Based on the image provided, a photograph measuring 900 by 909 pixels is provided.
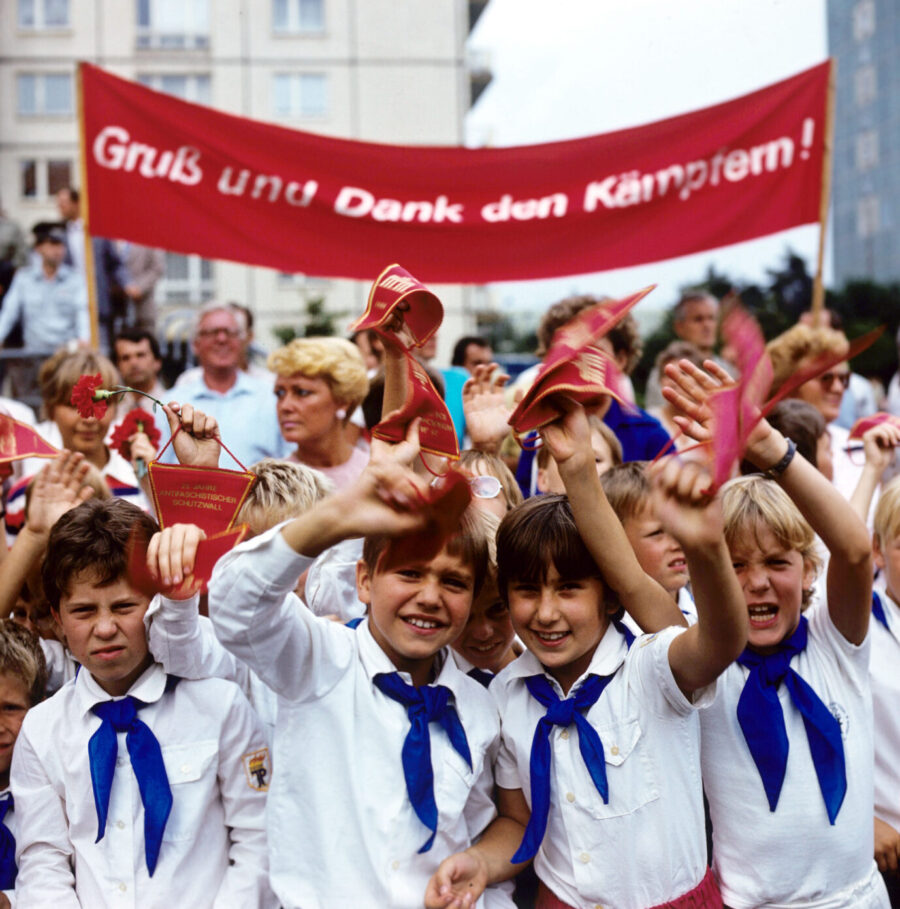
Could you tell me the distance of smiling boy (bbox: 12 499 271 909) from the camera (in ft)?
8.00

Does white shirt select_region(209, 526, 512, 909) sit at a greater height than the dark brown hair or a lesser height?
lesser

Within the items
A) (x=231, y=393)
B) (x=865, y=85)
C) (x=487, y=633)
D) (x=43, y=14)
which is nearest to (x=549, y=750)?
(x=487, y=633)

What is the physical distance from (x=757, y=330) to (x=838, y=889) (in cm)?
137

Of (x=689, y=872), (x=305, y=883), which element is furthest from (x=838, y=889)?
(x=305, y=883)

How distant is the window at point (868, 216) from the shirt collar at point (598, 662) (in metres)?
67.7

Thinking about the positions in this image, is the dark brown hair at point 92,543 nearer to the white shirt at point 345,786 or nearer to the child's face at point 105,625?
the child's face at point 105,625

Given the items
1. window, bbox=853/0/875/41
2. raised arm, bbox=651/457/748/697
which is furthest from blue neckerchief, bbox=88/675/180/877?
window, bbox=853/0/875/41

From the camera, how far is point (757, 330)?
1.84 metres

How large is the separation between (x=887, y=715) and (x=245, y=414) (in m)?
3.01

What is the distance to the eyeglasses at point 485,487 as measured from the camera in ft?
8.49

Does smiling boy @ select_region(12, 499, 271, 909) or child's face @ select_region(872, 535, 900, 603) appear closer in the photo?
smiling boy @ select_region(12, 499, 271, 909)

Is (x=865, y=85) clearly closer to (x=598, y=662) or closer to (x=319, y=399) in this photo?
(x=319, y=399)

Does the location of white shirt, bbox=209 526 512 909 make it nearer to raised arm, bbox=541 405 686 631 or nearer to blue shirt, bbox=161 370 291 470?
raised arm, bbox=541 405 686 631

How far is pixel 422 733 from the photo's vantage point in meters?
2.29
